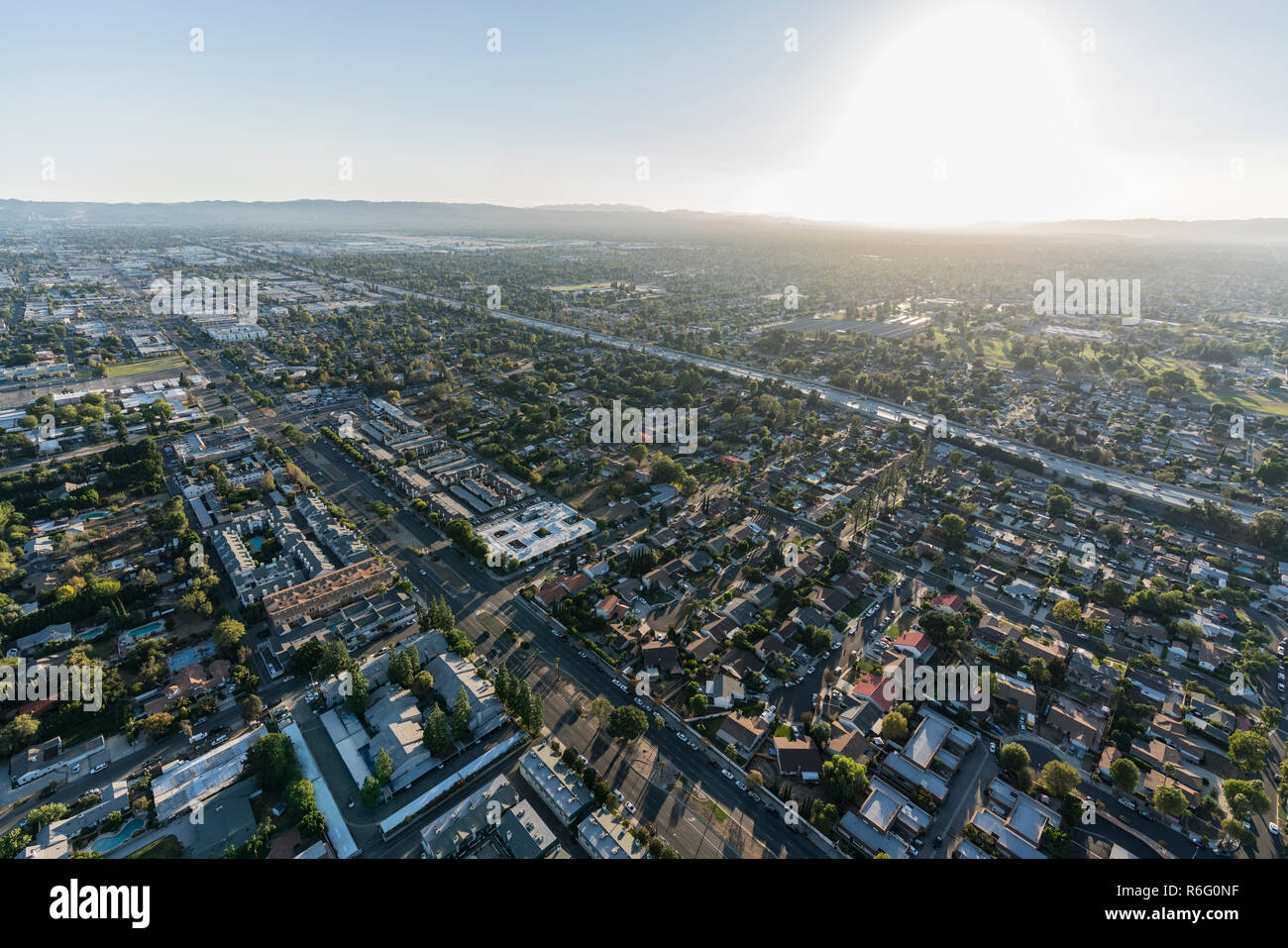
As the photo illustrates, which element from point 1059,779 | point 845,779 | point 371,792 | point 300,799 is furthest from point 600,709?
point 1059,779

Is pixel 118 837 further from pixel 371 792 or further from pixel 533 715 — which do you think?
pixel 533 715

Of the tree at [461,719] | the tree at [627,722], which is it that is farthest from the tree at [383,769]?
the tree at [627,722]

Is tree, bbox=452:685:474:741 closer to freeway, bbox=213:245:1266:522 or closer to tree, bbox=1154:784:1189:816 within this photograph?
tree, bbox=1154:784:1189:816

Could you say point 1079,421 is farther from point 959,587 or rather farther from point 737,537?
point 737,537

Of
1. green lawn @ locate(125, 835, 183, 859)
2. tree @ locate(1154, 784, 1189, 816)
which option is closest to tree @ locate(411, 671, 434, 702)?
green lawn @ locate(125, 835, 183, 859)

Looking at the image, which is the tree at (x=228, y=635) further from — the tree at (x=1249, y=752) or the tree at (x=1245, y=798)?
the tree at (x=1249, y=752)
